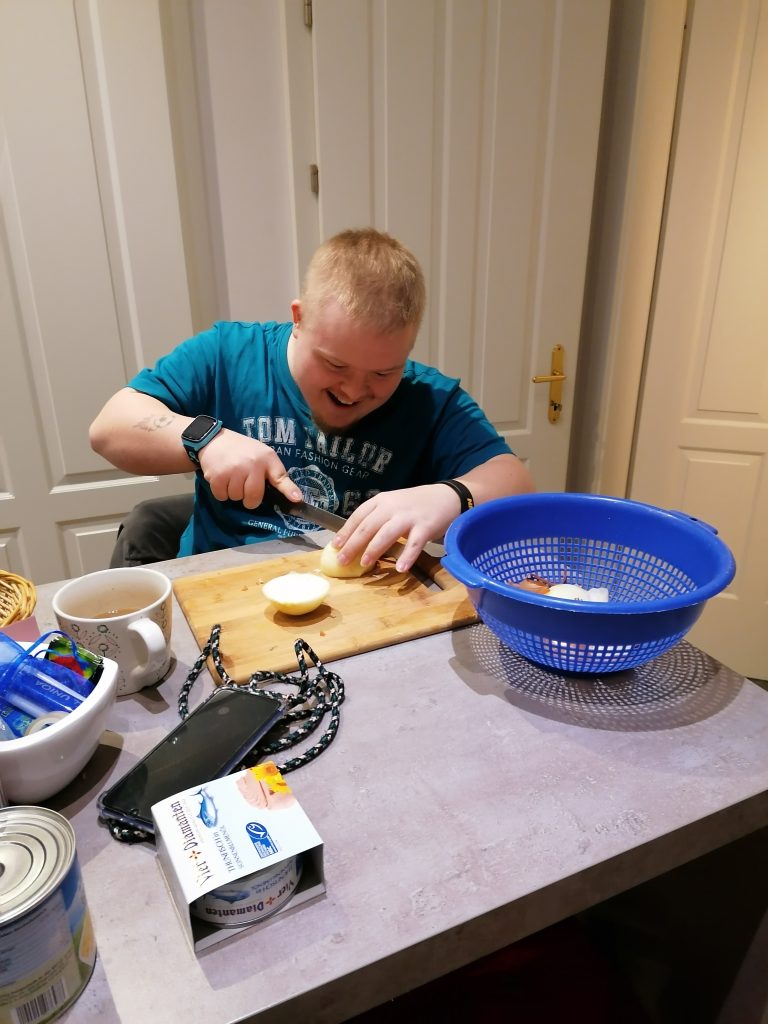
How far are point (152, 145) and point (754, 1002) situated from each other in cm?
200

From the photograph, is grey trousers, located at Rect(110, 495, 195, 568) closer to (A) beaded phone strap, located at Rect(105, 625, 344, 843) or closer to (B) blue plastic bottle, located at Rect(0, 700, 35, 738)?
(A) beaded phone strap, located at Rect(105, 625, 344, 843)

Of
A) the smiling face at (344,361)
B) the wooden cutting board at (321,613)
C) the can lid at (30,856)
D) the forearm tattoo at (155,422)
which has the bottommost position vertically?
the wooden cutting board at (321,613)

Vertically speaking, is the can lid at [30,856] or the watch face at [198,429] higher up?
the watch face at [198,429]

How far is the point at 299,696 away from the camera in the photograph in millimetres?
652

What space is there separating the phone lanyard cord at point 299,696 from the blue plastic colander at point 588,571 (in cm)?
18

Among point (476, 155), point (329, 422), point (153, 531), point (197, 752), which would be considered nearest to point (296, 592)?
point (197, 752)

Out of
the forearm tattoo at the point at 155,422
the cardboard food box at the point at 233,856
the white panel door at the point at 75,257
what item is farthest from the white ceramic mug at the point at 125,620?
the white panel door at the point at 75,257

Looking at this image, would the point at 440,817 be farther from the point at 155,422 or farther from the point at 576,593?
the point at 155,422

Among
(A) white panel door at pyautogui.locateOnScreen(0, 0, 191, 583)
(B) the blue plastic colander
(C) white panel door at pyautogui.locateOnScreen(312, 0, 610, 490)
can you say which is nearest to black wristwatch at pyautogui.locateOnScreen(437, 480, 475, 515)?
(B) the blue plastic colander

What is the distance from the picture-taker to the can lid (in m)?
0.35

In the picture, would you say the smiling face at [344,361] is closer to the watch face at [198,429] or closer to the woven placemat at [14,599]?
the watch face at [198,429]

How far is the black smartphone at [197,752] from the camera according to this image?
0.50 meters

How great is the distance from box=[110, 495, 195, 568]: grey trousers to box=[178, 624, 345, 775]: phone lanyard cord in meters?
0.60

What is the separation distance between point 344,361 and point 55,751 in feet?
2.32
